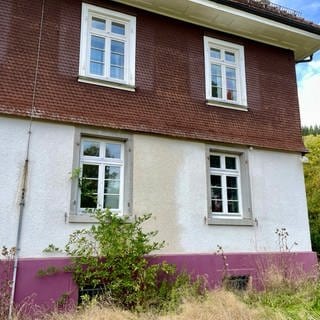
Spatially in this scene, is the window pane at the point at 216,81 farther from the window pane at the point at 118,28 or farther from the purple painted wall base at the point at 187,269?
the purple painted wall base at the point at 187,269

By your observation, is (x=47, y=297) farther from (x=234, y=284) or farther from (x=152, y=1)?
(x=152, y=1)

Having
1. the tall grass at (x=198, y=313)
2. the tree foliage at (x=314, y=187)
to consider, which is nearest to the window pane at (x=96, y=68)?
the tall grass at (x=198, y=313)

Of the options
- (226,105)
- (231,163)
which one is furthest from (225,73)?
(231,163)

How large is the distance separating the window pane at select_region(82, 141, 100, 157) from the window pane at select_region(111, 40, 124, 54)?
7.95 feet

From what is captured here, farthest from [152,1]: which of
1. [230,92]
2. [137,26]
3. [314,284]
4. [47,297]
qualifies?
[314,284]

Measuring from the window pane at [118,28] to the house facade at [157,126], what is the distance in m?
0.03

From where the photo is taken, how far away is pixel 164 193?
8102mm

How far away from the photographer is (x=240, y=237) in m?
8.73

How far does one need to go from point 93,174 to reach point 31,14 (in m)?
3.81

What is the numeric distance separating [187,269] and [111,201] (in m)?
2.30

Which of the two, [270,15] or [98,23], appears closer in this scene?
[98,23]

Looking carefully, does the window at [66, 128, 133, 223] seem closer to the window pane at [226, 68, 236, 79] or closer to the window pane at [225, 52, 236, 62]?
the window pane at [226, 68, 236, 79]

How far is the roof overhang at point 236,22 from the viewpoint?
356 inches

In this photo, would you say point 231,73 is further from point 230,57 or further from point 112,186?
point 112,186
